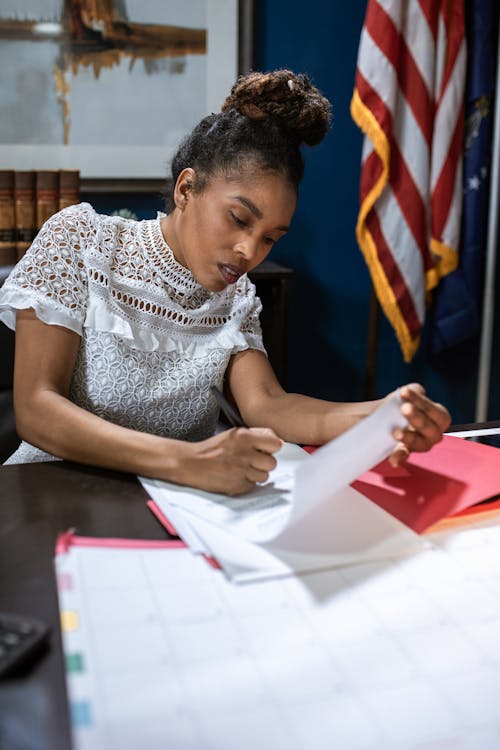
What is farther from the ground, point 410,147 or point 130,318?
point 410,147

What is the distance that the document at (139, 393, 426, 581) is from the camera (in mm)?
777

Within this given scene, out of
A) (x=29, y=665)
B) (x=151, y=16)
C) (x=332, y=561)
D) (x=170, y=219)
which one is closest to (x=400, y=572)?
(x=332, y=561)

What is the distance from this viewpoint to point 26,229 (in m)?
2.35

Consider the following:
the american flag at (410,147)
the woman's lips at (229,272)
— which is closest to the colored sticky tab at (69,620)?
the woman's lips at (229,272)

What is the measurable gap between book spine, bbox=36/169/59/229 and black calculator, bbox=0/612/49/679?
→ 1.93m

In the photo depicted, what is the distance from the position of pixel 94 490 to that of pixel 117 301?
0.47 m

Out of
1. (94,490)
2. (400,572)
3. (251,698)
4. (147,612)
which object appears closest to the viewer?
(251,698)

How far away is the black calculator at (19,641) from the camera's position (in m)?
0.58

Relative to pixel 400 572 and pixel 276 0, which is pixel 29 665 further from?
pixel 276 0

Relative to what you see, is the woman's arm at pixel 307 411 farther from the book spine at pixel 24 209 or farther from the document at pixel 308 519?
the book spine at pixel 24 209

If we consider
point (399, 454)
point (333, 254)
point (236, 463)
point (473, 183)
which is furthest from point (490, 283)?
point (236, 463)

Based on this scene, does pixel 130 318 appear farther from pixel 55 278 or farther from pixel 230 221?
pixel 230 221

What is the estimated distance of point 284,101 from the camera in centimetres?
125

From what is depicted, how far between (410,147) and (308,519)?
2038 mm
